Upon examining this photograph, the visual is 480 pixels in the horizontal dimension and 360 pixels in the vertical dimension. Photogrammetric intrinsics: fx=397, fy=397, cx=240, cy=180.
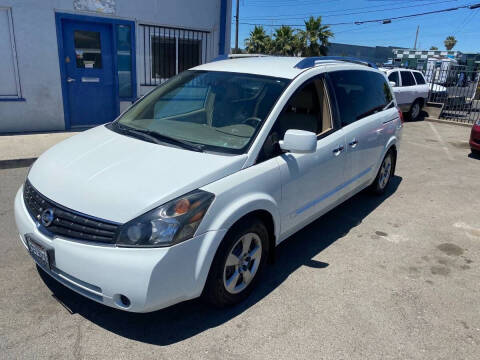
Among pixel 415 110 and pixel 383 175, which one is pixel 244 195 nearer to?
pixel 383 175

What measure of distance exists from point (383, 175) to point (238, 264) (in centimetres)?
336

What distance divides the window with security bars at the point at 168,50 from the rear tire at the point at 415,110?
7.56 m

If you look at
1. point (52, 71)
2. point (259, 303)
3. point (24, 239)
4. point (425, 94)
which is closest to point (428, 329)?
point (259, 303)

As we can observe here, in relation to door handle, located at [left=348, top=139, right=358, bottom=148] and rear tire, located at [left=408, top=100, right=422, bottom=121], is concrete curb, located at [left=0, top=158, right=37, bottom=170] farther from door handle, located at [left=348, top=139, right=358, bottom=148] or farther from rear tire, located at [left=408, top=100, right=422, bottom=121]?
rear tire, located at [left=408, top=100, right=422, bottom=121]

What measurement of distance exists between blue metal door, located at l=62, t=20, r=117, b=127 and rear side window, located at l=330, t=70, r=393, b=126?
6003 mm

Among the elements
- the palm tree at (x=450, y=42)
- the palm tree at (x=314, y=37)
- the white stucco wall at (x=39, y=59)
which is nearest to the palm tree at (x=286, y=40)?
the palm tree at (x=314, y=37)

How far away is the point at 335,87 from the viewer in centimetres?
405

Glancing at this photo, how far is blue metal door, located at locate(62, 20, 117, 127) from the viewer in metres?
8.34

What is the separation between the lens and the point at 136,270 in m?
2.35

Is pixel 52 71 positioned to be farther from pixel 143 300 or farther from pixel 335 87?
pixel 143 300

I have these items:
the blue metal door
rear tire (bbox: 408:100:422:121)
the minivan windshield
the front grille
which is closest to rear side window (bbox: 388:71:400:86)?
rear tire (bbox: 408:100:422:121)

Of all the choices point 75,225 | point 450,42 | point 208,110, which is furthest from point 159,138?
point 450,42

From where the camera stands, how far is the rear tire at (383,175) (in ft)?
17.8

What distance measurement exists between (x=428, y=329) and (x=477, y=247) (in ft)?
6.21
